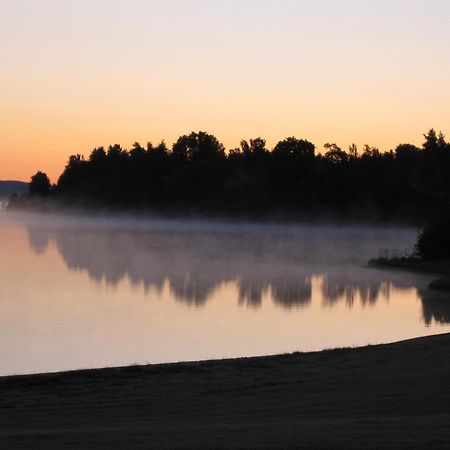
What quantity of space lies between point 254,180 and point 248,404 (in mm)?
90664

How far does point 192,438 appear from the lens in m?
7.56

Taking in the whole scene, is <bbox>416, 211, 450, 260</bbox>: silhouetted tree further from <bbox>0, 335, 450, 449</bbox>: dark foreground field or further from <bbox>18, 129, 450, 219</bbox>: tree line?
<bbox>18, 129, 450, 219</bbox>: tree line

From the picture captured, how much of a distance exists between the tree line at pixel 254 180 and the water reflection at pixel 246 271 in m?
30.7

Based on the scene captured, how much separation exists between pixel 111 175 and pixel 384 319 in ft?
321

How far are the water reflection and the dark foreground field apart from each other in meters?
10.1

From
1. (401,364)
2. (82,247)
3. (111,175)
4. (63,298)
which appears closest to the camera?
(401,364)

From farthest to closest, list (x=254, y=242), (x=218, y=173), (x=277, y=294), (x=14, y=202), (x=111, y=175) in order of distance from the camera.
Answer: (x=14, y=202)
(x=111, y=175)
(x=218, y=173)
(x=254, y=242)
(x=277, y=294)

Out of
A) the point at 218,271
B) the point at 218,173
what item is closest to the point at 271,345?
the point at 218,271

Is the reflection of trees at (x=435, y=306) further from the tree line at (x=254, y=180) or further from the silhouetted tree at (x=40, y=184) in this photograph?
the silhouetted tree at (x=40, y=184)

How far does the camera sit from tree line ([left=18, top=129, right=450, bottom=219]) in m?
92.9

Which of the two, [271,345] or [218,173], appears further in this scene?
[218,173]

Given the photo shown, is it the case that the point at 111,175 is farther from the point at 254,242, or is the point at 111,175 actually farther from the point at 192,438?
the point at 192,438

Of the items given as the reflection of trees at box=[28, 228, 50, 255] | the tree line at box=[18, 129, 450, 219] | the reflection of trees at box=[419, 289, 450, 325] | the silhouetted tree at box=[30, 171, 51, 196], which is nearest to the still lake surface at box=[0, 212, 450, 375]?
the reflection of trees at box=[419, 289, 450, 325]

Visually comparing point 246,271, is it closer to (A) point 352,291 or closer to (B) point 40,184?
(A) point 352,291
